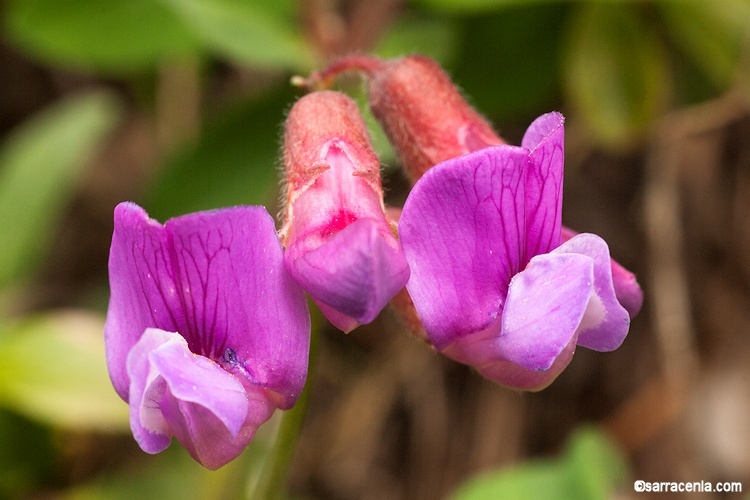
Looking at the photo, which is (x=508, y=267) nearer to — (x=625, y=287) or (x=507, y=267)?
(x=507, y=267)

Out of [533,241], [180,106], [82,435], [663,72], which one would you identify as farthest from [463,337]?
[180,106]

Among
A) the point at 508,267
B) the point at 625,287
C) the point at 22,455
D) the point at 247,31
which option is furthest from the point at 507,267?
the point at 22,455

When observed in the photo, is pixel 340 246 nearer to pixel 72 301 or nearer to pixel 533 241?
pixel 533 241

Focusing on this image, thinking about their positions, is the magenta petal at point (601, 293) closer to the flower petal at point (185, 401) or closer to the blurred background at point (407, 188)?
the flower petal at point (185, 401)

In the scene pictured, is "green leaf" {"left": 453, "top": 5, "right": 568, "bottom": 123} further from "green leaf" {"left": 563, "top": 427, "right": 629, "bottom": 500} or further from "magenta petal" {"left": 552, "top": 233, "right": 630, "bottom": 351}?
"magenta petal" {"left": 552, "top": 233, "right": 630, "bottom": 351}

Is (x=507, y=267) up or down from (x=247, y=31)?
down

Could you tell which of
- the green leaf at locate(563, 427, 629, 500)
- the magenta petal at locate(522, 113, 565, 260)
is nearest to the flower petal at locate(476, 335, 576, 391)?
the magenta petal at locate(522, 113, 565, 260)
